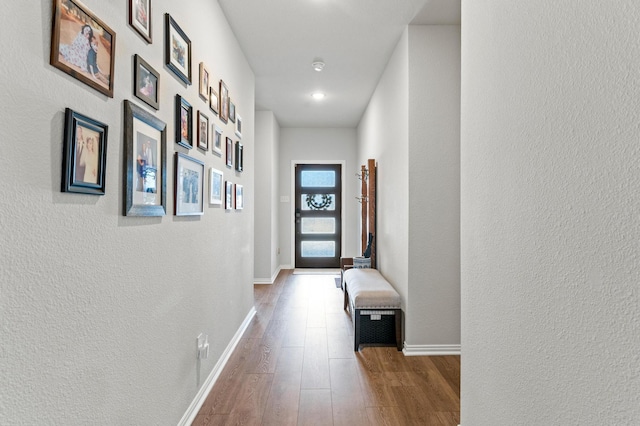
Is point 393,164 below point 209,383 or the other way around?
the other way around

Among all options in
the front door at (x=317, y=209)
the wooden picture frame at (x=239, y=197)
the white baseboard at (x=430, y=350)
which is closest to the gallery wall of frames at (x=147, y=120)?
the wooden picture frame at (x=239, y=197)

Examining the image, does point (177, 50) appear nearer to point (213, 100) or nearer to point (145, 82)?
point (145, 82)

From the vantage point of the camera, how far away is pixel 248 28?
110 inches

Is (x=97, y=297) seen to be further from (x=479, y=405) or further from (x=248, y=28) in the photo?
(x=248, y=28)

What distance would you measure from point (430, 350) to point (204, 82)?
8.35 feet

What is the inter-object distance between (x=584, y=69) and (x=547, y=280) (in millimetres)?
550

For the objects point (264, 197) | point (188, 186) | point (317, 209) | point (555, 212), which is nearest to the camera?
point (555, 212)

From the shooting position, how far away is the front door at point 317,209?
6508 millimetres

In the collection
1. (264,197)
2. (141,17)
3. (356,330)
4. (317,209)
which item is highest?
(141,17)

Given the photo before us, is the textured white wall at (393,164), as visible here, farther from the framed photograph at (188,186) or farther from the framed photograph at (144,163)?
the framed photograph at (144,163)

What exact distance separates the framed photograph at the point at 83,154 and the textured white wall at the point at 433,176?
7.05 feet

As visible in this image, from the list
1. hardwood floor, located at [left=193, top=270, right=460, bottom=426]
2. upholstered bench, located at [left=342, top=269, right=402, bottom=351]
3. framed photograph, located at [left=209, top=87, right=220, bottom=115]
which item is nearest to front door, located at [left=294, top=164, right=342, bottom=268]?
hardwood floor, located at [left=193, top=270, right=460, bottom=426]

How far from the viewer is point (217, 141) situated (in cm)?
241

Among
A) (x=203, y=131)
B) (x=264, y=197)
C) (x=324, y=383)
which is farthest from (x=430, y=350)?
(x=264, y=197)
